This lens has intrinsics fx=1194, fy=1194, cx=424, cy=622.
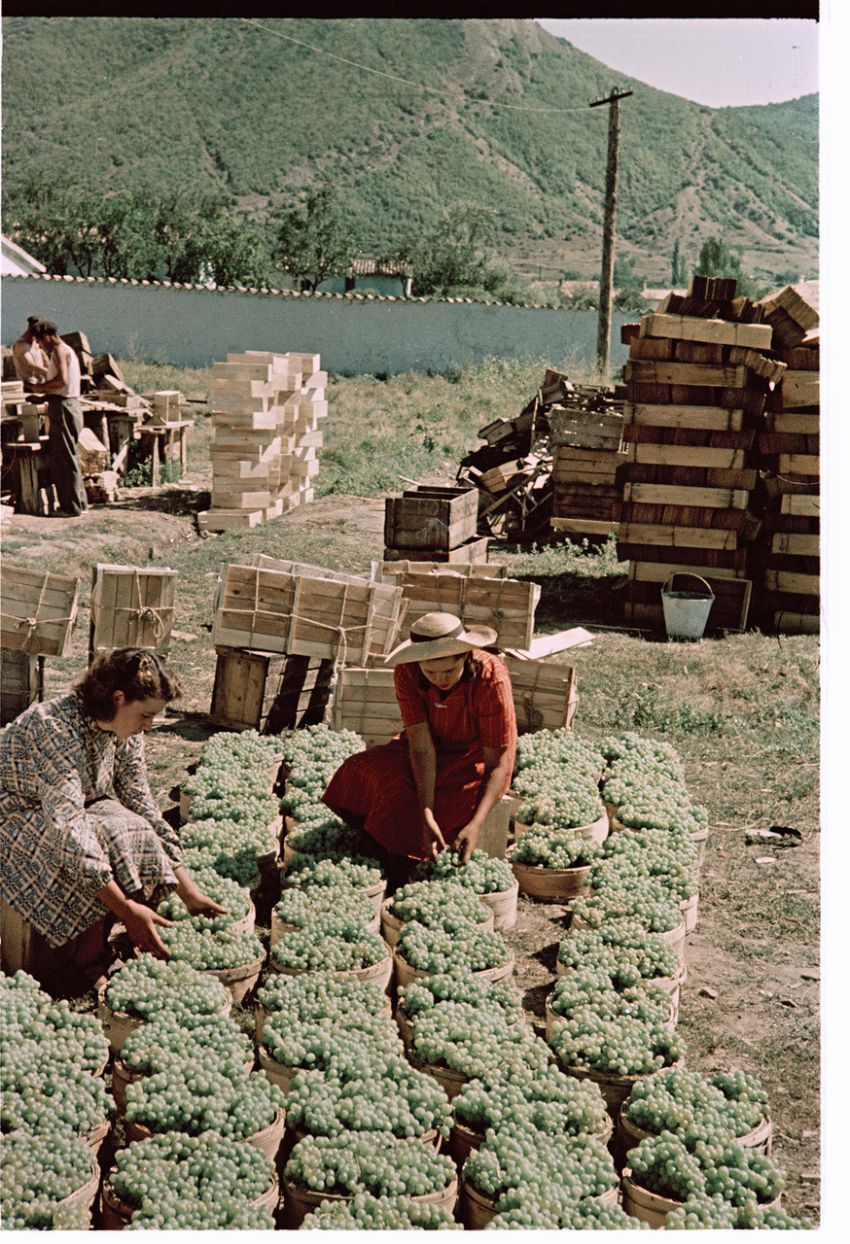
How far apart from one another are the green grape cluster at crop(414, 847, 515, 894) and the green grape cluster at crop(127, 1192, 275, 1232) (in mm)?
1980

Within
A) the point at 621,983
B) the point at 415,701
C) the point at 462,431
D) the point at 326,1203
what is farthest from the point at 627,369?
the point at 462,431

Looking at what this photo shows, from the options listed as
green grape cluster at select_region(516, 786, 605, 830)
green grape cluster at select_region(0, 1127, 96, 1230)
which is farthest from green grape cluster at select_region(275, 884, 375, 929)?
green grape cluster at select_region(0, 1127, 96, 1230)

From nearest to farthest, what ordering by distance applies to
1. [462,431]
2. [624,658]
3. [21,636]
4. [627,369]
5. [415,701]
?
[415,701] < [21,636] < [624,658] < [627,369] < [462,431]

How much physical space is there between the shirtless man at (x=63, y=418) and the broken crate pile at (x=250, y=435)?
149cm

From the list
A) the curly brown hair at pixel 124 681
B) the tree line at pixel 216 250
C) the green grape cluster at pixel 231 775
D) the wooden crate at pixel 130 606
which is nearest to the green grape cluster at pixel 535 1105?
the curly brown hair at pixel 124 681

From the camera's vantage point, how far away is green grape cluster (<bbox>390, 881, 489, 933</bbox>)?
4.63 m

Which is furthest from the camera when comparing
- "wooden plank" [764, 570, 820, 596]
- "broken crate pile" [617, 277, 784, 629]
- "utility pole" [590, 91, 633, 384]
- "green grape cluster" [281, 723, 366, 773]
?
"utility pole" [590, 91, 633, 384]

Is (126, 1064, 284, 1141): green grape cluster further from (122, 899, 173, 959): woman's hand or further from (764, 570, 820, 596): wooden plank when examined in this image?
(764, 570, 820, 596): wooden plank

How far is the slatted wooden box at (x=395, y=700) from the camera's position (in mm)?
6754

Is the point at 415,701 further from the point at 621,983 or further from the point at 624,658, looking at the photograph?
the point at 624,658

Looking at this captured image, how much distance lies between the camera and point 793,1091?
4246 millimetres

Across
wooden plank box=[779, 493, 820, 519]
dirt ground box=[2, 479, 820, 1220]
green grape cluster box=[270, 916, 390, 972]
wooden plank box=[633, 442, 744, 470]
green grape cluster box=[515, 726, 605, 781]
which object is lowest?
dirt ground box=[2, 479, 820, 1220]

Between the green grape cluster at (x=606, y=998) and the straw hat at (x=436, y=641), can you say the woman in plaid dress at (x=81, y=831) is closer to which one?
the straw hat at (x=436, y=641)
